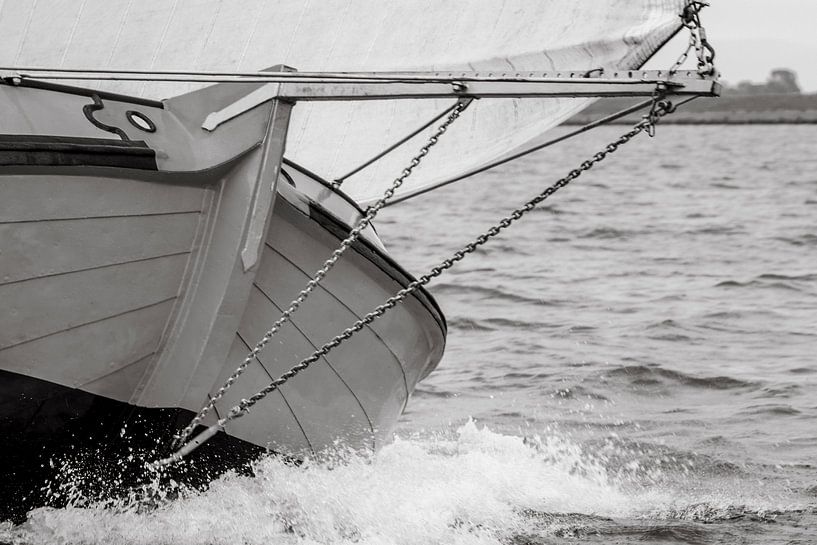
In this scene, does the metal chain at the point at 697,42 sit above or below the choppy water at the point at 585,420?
above

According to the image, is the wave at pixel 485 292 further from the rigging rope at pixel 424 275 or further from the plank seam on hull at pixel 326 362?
the rigging rope at pixel 424 275

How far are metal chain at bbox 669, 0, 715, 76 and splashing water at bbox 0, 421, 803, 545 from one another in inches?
76.3

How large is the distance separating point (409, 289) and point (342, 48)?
1.72 meters

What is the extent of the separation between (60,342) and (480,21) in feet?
7.18

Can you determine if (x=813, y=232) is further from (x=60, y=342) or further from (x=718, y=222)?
(x=60, y=342)

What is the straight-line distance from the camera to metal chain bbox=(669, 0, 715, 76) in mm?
3840

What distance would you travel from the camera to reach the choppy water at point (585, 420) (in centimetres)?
477

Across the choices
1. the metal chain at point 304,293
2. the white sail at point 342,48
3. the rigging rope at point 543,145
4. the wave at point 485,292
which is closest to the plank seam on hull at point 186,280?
the metal chain at point 304,293

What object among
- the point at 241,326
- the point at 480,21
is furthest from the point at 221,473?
the point at 480,21

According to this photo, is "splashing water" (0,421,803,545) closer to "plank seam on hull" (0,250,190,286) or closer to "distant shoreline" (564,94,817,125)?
"plank seam on hull" (0,250,190,286)

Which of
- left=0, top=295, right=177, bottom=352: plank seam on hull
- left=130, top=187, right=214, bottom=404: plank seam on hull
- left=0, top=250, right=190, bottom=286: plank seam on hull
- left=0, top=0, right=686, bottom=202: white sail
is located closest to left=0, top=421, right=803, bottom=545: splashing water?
left=130, top=187, right=214, bottom=404: plank seam on hull

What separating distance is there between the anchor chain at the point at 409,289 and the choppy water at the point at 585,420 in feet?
1.28

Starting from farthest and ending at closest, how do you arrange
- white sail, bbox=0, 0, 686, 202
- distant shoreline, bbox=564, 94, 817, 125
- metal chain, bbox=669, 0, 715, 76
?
distant shoreline, bbox=564, 94, 817, 125 → white sail, bbox=0, 0, 686, 202 → metal chain, bbox=669, 0, 715, 76

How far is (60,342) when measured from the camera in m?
4.15
